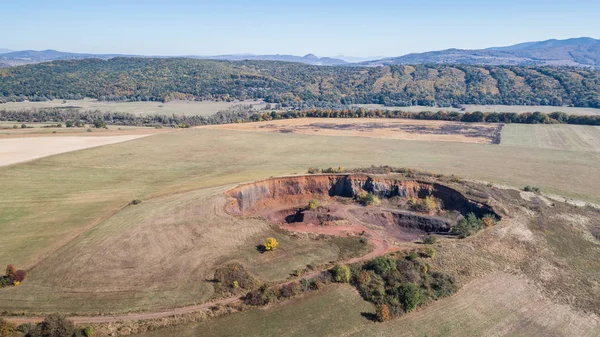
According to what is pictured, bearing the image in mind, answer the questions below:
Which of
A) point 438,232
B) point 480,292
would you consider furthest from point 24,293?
point 438,232

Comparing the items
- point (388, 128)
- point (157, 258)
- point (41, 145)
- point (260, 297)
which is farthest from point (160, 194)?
point (388, 128)

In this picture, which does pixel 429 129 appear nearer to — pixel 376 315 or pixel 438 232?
pixel 438 232

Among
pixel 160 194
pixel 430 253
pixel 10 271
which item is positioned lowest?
pixel 430 253

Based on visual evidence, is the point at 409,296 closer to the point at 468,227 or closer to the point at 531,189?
the point at 468,227

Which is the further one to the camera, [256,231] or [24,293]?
[256,231]

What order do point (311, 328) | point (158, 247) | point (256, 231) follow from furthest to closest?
point (256, 231), point (158, 247), point (311, 328)

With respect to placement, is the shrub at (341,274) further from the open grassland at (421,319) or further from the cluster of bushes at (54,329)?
the cluster of bushes at (54,329)

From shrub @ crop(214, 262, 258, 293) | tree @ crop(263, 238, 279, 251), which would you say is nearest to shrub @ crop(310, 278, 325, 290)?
shrub @ crop(214, 262, 258, 293)
